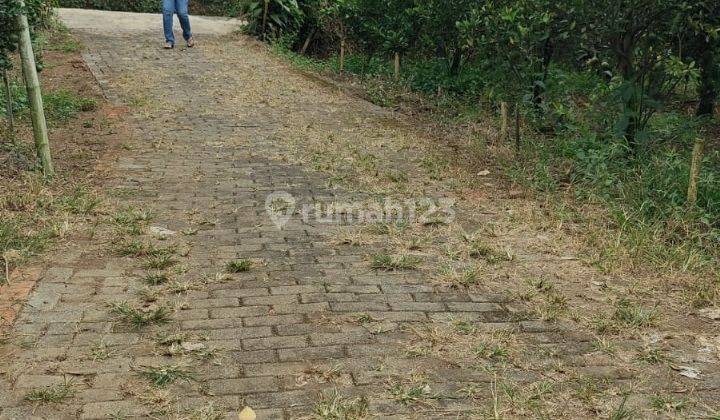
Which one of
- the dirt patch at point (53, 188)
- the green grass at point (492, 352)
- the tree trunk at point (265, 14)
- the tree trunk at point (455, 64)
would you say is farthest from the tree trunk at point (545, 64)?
the tree trunk at point (265, 14)

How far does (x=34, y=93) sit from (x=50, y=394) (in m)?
3.34

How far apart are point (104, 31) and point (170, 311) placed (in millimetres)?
10457

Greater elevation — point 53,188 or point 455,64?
point 455,64

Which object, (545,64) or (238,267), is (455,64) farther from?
(238,267)

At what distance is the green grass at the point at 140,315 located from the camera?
3.37 meters

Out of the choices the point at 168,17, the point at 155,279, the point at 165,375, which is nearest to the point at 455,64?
the point at 168,17

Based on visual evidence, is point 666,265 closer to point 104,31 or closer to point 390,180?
point 390,180

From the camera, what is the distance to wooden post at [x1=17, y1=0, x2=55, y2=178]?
513 cm

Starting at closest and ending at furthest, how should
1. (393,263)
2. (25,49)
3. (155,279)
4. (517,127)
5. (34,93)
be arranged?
(155,279) < (393,263) < (25,49) < (34,93) < (517,127)

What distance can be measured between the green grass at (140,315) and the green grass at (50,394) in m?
0.57

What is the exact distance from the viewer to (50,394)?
2.74 metres

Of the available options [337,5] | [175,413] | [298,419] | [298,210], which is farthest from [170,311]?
[337,5]

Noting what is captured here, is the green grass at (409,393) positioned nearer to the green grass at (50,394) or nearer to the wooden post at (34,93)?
the green grass at (50,394)

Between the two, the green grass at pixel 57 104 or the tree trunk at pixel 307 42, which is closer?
the green grass at pixel 57 104
